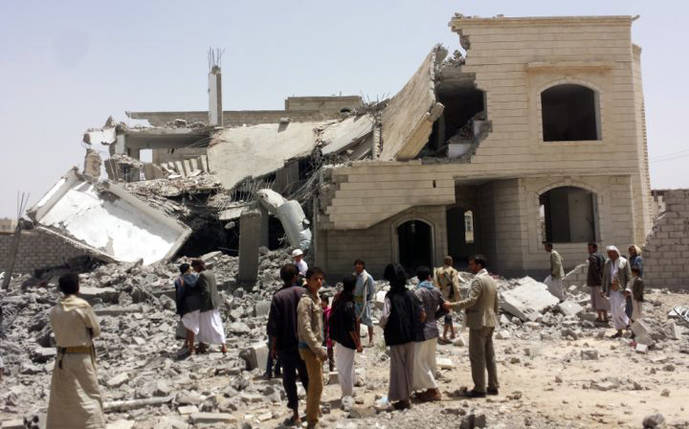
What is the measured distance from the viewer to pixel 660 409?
5426mm

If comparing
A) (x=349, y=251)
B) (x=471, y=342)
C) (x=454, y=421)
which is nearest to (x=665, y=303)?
(x=349, y=251)

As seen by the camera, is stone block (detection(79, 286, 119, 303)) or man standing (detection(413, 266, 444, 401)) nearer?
man standing (detection(413, 266, 444, 401))

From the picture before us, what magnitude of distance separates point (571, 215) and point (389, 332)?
13992mm

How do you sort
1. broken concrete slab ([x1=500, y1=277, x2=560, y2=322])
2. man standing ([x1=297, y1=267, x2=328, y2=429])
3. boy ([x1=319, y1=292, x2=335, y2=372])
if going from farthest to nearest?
broken concrete slab ([x1=500, y1=277, x2=560, y2=322]), boy ([x1=319, y1=292, x2=335, y2=372]), man standing ([x1=297, y1=267, x2=328, y2=429])

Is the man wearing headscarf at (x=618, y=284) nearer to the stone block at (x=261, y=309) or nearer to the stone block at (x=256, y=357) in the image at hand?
the stone block at (x=256, y=357)

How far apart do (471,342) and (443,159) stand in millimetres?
10120

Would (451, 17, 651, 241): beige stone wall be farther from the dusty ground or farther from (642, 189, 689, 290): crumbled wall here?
the dusty ground

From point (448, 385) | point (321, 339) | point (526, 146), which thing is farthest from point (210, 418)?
point (526, 146)

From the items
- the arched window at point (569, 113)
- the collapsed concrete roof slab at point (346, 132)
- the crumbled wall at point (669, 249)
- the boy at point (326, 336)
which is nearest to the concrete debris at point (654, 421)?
the boy at point (326, 336)

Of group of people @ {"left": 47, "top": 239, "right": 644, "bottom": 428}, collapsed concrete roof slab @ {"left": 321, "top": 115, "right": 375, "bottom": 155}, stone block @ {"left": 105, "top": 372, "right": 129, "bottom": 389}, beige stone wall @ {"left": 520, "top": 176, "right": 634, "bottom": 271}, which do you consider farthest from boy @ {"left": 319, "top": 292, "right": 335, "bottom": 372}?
collapsed concrete roof slab @ {"left": 321, "top": 115, "right": 375, "bottom": 155}

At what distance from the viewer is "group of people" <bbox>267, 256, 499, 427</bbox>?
5172 mm

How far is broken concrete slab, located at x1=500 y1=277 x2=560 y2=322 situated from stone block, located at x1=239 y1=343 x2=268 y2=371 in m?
5.67

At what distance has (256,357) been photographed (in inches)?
299

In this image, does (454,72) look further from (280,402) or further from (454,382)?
(280,402)
